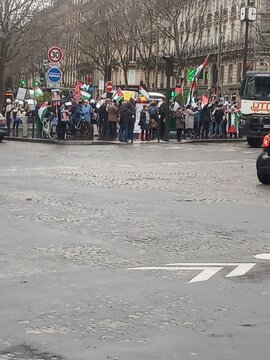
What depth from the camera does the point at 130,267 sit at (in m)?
7.18

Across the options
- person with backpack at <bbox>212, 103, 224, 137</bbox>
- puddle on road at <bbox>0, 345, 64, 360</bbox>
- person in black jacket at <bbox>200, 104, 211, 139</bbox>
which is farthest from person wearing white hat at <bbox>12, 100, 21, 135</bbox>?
puddle on road at <bbox>0, 345, 64, 360</bbox>

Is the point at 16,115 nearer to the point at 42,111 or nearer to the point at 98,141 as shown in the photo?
the point at 42,111

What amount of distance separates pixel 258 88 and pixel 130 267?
22.4 meters

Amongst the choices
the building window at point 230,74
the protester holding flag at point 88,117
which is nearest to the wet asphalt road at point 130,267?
the protester holding flag at point 88,117

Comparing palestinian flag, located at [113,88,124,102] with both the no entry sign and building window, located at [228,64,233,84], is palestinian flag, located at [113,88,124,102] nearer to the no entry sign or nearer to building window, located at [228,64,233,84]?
the no entry sign

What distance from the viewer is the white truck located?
28.1 meters

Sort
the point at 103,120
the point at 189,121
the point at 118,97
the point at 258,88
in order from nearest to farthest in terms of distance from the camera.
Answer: the point at 258,88
the point at 103,120
the point at 189,121
the point at 118,97

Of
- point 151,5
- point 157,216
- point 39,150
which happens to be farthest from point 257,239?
point 151,5

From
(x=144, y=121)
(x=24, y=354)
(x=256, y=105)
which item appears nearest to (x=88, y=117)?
(x=144, y=121)

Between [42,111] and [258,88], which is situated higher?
[258,88]

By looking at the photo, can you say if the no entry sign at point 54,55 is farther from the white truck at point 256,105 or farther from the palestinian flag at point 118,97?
the white truck at point 256,105

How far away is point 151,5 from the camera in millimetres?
60281

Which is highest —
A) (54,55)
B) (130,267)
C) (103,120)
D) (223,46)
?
(223,46)

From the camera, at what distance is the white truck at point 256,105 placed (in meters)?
28.1
